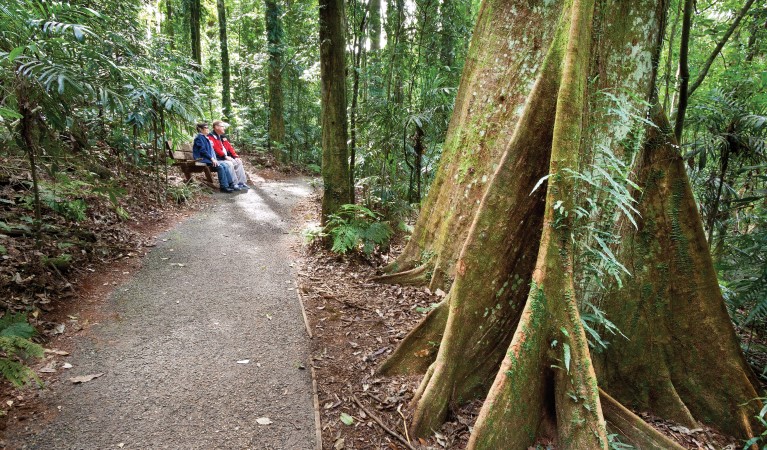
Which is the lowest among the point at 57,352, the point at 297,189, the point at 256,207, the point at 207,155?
the point at 57,352

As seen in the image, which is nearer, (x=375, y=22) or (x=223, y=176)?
(x=223, y=176)

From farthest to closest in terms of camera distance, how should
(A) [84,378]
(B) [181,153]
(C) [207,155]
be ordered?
(B) [181,153] < (C) [207,155] < (A) [84,378]

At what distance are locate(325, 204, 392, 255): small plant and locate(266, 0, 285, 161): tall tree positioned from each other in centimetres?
1035

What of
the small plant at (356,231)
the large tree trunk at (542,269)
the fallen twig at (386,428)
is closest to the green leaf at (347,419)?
the fallen twig at (386,428)

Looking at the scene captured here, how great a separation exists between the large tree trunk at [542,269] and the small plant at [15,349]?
102 inches

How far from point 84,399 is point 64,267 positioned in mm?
2298

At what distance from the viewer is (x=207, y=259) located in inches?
231

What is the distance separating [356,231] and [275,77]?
10.9 meters

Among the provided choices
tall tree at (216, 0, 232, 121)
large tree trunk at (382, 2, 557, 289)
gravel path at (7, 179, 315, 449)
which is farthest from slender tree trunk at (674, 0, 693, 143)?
tall tree at (216, 0, 232, 121)

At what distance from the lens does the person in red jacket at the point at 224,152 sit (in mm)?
10688

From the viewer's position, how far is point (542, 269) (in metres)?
2.41

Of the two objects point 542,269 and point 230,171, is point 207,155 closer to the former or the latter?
point 230,171

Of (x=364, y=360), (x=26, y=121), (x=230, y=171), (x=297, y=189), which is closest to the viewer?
(x=364, y=360)

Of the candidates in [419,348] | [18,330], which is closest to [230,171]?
[18,330]
